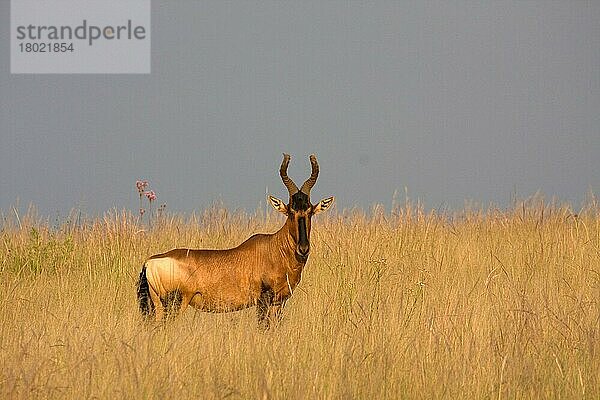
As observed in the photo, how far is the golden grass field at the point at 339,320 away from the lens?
5.70 meters

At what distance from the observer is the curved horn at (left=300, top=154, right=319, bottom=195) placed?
28.5 ft

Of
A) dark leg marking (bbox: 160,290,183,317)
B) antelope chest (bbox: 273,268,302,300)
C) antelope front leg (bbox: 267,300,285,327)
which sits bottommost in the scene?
antelope front leg (bbox: 267,300,285,327)

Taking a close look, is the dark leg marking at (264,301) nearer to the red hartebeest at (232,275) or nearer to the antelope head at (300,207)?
the red hartebeest at (232,275)

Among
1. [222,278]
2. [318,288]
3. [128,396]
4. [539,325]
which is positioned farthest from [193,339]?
[318,288]

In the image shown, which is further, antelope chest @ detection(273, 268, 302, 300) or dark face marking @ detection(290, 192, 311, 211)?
antelope chest @ detection(273, 268, 302, 300)

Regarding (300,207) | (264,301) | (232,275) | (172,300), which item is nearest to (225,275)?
(232,275)

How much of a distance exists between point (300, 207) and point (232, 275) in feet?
3.38

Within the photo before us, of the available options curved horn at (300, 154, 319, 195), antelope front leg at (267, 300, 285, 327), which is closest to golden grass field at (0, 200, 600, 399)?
antelope front leg at (267, 300, 285, 327)

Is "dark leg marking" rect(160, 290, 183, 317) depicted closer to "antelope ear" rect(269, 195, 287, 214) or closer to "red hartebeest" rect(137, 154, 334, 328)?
"red hartebeest" rect(137, 154, 334, 328)

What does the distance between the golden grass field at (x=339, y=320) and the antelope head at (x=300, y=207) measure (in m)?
0.72

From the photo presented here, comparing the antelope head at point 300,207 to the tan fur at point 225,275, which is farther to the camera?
the tan fur at point 225,275

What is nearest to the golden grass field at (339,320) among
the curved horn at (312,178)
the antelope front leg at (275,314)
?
the antelope front leg at (275,314)

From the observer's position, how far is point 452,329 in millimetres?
7355

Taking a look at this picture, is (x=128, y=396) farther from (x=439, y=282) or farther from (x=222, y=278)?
(x=439, y=282)
